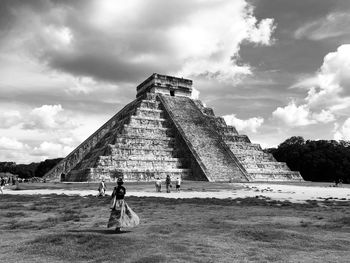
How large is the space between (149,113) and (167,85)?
639 cm

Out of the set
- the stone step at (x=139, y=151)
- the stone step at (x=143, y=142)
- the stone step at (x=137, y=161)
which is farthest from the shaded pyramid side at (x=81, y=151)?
the stone step at (x=137, y=161)

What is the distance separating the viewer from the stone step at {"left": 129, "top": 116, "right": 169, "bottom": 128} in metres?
33.5

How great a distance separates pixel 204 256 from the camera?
5625 millimetres

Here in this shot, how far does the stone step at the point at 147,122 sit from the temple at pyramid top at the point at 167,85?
19.8 ft

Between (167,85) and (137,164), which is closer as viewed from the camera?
(137,164)

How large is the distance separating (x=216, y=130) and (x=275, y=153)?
93.8ft

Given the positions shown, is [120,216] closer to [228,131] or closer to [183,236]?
[183,236]

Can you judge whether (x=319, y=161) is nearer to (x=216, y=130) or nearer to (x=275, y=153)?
(x=275, y=153)

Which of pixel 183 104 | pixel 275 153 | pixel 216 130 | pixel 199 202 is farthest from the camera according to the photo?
pixel 275 153

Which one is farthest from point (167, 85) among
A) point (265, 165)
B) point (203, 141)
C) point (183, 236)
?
point (183, 236)

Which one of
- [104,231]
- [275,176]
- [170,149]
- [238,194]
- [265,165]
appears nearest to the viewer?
[104,231]

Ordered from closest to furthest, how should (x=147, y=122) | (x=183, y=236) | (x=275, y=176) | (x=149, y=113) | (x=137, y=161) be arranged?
1. (x=183, y=236)
2. (x=137, y=161)
3. (x=275, y=176)
4. (x=147, y=122)
5. (x=149, y=113)

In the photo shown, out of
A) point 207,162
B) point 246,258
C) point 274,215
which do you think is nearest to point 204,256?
point 246,258

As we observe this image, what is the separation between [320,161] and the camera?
52406 millimetres
